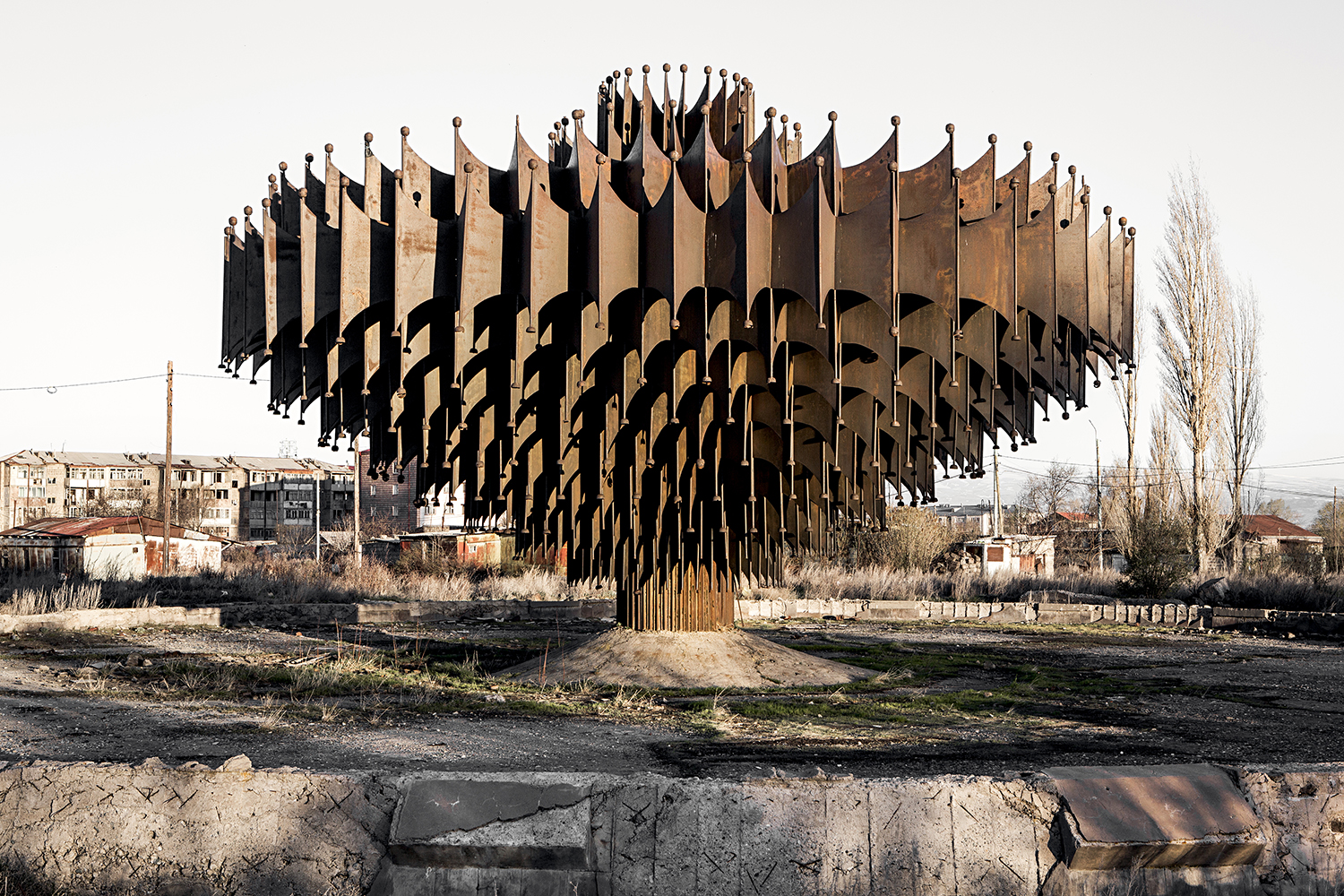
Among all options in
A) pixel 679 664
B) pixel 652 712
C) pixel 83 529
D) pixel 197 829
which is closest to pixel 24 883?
pixel 197 829

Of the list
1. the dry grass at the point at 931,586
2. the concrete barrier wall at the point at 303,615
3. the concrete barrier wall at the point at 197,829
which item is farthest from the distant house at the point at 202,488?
the concrete barrier wall at the point at 197,829

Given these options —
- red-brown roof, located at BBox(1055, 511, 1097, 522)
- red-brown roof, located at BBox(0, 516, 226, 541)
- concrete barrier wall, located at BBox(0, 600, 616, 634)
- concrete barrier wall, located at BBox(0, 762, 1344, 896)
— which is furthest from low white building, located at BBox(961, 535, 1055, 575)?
red-brown roof, located at BBox(0, 516, 226, 541)

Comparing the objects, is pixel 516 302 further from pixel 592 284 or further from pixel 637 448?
pixel 637 448

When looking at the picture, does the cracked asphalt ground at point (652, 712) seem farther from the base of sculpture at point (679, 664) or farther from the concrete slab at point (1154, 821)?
the concrete slab at point (1154, 821)

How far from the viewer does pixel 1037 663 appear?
1263cm

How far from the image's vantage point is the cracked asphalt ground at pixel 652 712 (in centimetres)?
665

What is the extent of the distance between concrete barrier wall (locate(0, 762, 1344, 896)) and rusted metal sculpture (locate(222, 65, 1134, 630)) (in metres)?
4.46

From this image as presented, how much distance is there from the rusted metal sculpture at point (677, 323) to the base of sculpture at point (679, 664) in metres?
0.35

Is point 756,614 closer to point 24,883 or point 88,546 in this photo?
point 24,883

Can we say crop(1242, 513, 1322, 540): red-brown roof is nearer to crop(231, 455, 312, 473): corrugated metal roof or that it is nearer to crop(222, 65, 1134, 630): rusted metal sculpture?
crop(222, 65, 1134, 630): rusted metal sculpture

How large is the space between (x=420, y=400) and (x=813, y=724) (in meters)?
4.66

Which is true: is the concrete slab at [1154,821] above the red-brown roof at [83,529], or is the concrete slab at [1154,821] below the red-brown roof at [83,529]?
below

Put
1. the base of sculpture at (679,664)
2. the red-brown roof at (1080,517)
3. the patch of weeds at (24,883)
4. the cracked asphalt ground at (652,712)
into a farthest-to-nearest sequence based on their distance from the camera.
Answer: the red-brown roof at (1080,517) < the base of sculpture at (679,664) < the cracked asphalt ground at (652,712) < the patch of weeds at (24,883)

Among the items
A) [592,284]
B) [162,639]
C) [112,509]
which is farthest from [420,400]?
[112,509]
